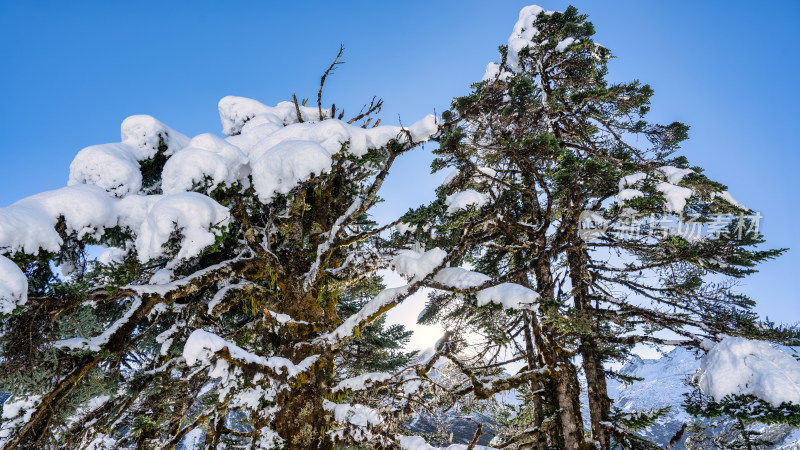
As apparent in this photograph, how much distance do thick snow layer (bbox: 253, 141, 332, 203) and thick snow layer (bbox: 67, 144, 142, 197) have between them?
7.19 ft

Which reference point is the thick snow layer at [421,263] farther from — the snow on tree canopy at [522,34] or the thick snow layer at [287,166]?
the snow on tree canopy at [522,34]

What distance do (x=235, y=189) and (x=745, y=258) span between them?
9.91 metres

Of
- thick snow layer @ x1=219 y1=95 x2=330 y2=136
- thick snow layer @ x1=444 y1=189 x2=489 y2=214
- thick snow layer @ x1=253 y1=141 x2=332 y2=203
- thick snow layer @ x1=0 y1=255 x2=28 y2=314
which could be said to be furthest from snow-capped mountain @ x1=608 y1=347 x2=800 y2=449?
thick snow layer @ x1=219 y1=95 x2=330 y2=136

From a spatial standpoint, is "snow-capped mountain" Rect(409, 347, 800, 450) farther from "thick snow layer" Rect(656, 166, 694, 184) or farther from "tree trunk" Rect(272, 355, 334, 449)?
"thick snow layer" Rect(656, 166, 694, 184)

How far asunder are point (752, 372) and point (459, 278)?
3641mm

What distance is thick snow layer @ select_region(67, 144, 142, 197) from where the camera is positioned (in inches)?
223

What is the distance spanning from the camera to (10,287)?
363 centimetres

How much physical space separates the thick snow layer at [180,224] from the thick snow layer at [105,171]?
1.85 metres

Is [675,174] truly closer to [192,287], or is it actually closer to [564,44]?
[564,44]

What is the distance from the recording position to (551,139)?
6.29m

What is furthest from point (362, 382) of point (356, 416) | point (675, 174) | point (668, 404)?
point (668, 404)

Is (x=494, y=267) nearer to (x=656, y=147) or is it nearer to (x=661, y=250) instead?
(x=661, y=250)

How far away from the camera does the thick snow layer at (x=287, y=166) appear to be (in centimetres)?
525

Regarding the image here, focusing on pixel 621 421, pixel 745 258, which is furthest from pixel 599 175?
pixel 621 421
